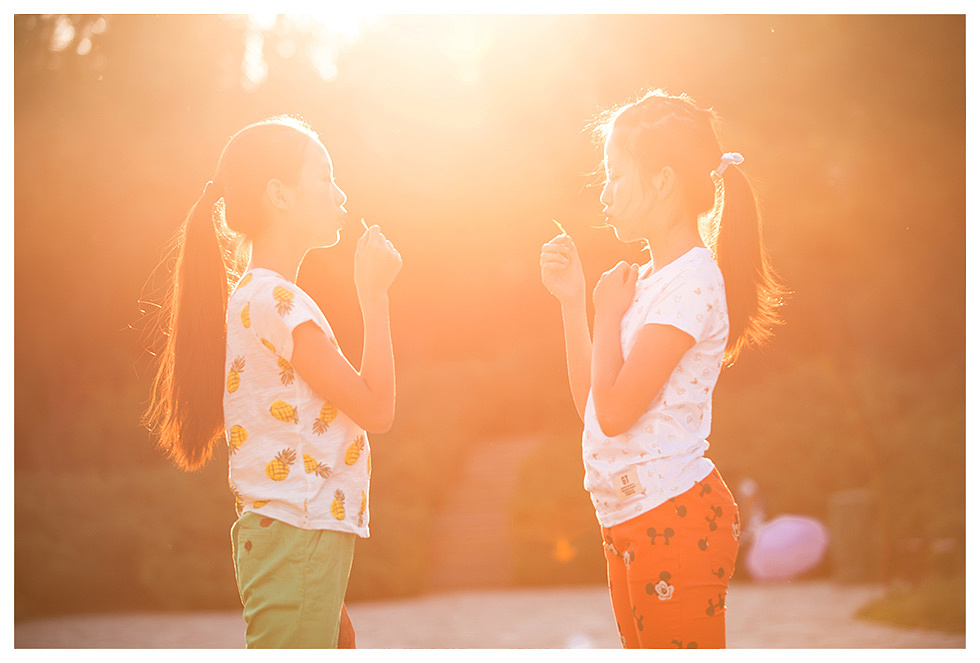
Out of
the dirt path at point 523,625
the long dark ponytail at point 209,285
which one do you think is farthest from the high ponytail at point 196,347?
the dirt path at point 523,625

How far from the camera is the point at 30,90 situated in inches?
221

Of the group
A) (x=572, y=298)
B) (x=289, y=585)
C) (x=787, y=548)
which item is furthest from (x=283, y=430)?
(x=787, y=548)

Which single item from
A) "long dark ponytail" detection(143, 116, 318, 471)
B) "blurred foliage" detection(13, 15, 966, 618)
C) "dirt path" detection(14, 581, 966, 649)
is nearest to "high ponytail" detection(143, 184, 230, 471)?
"long dark ponytail" detection(143, 116, 318, 471)

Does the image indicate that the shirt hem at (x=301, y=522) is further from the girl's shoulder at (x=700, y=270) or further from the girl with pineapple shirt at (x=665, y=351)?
the girl's shoulder at (x=700, y=270)

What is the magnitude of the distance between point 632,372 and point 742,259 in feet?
1.19

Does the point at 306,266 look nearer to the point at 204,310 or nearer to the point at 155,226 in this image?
the point at 155,226

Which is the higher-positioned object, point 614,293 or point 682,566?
point 614,293

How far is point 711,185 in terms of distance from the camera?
2.08 m

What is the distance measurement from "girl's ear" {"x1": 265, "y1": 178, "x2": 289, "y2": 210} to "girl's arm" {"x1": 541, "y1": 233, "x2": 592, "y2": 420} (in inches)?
19.4

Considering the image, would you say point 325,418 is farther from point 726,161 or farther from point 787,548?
point 787,548

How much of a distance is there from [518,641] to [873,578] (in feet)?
10.7

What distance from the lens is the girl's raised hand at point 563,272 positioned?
2076mm

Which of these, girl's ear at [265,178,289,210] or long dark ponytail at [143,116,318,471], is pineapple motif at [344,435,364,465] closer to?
long dark ponytail at [143,116,318,471]

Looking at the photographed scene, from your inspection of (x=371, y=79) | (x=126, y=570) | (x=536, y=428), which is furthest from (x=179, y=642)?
(x=536, y=428)
